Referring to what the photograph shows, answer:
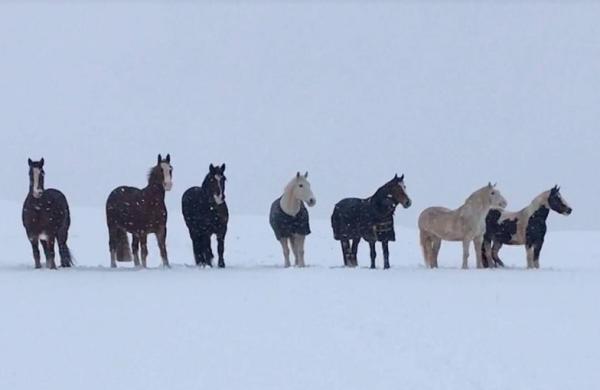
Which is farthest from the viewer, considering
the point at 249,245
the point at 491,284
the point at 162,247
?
the point at 249,245

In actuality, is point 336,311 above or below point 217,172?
below

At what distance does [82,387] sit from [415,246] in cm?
2403

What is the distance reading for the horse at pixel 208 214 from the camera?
19.5 metres

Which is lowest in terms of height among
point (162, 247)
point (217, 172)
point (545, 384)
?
point (545, 384)

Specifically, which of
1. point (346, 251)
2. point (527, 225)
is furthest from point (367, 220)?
point (527, 225)

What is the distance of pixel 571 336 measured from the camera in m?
11.0

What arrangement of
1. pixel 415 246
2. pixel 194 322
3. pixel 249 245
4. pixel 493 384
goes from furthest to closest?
pixel 415 246 < pixel 249 245 < pixel 194 322 < pixel 493 384

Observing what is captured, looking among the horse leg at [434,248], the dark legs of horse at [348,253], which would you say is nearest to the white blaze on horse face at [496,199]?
the horse leg at [434,248]

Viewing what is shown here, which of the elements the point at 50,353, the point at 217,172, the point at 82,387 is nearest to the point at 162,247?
the point at 217,172

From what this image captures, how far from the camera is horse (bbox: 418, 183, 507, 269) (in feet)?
65.2

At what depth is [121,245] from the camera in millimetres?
20766

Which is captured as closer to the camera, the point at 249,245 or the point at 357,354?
the point at 357,354

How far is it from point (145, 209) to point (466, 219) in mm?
6768

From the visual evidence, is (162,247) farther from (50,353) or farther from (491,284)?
(50,353)
